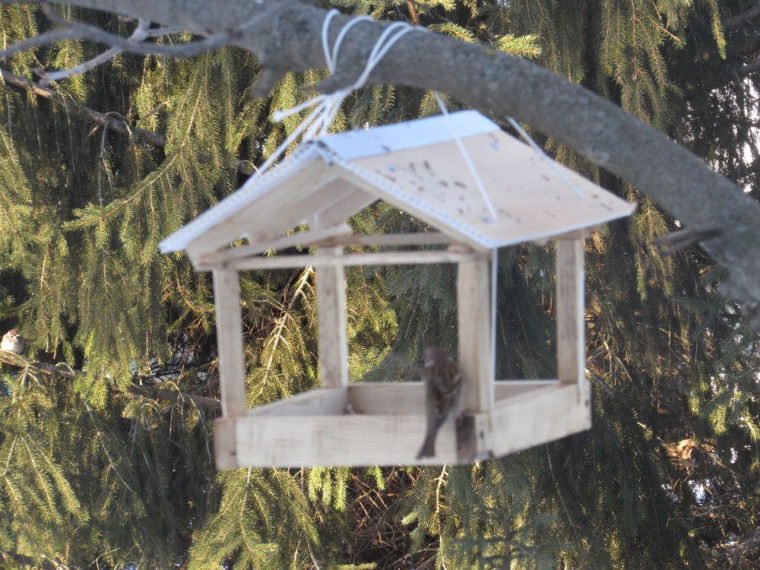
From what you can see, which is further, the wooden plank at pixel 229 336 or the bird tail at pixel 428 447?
the wooden plank at pixel 229 336

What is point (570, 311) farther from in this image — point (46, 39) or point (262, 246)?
point (46, 39)

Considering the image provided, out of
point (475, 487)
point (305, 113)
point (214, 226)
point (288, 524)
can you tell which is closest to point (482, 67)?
point (214, 226)

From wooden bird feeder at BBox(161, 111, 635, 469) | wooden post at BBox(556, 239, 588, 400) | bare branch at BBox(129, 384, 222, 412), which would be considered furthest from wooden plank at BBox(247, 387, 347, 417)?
bare branch at BBox(129, 384, 222, 412)

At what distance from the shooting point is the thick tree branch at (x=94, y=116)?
352 cm

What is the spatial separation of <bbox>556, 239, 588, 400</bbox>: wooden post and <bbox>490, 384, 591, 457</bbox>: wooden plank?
2.0 inches

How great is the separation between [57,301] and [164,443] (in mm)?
831

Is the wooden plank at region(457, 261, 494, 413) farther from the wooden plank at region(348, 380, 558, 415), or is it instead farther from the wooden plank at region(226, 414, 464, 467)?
the wooden plank at region(348, 380, 558, 415)

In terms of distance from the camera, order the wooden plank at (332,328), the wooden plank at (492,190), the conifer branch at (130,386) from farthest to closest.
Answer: the conifer branch at (130,386)
the wooden plank at (332,328)
the wooden plank at (492,190)

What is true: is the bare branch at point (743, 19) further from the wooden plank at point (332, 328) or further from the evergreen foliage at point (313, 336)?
the wooden plank at point (332, 328)

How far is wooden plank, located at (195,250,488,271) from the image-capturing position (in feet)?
4.97

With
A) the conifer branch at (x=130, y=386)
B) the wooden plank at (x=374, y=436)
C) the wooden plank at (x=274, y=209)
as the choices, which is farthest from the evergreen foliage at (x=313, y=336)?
the wooden plank at (x=374, y=436)

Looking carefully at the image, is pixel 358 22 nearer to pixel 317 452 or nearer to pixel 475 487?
pixel 317 452

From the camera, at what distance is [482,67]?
1.47 metres

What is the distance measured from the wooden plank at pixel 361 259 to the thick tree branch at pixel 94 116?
2058 millimetres
